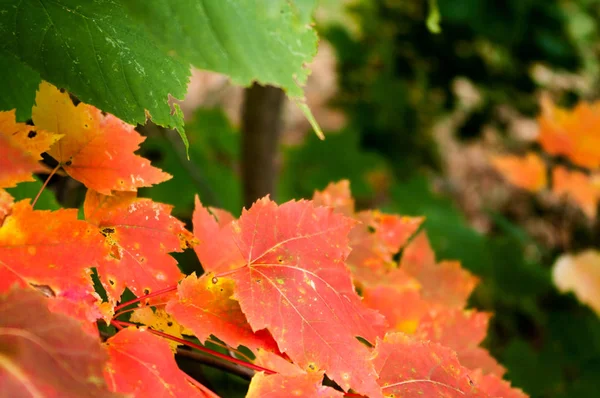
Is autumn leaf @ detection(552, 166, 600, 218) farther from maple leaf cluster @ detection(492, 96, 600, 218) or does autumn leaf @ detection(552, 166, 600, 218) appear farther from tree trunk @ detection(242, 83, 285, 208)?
tree trunk @ detection(242, 83, 285, 208)

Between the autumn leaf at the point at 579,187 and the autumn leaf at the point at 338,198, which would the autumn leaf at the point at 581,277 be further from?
the autumn leaf at the point at 338,198

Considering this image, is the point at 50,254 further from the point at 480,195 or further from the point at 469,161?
the point at 469,161

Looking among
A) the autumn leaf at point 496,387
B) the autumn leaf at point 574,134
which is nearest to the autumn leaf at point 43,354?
the autumn leaf at point 496,387

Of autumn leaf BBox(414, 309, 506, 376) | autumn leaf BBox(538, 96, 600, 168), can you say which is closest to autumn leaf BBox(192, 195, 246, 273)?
autumn leaf BBox(414, 309, 506, 376)

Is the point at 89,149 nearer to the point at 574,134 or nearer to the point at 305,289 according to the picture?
the point at 305,289

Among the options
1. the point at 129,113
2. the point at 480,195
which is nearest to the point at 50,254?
the point at 129,113

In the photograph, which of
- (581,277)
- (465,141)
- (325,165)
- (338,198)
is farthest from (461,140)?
(338,198)
